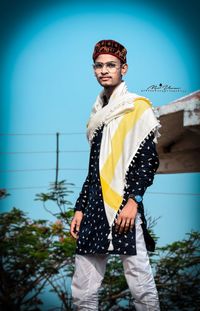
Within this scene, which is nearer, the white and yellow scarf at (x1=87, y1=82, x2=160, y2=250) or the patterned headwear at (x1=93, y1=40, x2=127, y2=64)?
the white and yellow scarf at (x1=87, y1=82, x2=160, y2=250)

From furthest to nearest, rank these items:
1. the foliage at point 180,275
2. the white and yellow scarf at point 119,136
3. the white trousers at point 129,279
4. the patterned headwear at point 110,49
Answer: the foliage at point 180,275
the patterned headwear at point 110,49
the white and yellow scarf at point 119,136
the white trousers at point 129,279

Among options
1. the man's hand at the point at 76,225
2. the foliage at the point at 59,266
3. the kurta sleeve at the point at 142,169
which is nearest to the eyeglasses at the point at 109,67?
the kurta sleeve at the point at 142,169

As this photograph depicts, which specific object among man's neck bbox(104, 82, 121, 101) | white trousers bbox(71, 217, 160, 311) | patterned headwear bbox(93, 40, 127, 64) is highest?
patterned headwear bbox(93, 40, 127, 64)

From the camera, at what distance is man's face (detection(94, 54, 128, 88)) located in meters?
2.40

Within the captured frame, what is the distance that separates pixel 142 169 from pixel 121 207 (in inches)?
6.5

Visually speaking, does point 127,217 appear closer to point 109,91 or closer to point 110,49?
point 109,91

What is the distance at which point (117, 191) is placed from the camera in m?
2.30

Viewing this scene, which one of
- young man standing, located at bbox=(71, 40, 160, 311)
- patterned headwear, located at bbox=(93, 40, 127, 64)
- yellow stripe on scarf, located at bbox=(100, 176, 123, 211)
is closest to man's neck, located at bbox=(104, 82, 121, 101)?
young man standing, located at bbox=(71, 40, 160, 311)

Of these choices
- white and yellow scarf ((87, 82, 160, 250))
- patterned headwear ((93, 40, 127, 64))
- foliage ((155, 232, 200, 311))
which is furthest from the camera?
foliage ((155, 232, 200, 311))

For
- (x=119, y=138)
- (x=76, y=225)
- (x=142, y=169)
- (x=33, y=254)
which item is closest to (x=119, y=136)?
(x=119, y=138)

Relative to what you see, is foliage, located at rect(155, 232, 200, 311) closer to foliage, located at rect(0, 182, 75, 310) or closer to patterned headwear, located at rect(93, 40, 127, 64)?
foliage, located at rect(0, 182, 75, 310)

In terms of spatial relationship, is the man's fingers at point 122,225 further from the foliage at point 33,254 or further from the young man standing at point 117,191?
the foliage at point 33,254

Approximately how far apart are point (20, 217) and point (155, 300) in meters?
2.00

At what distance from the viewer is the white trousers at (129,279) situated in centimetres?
219
